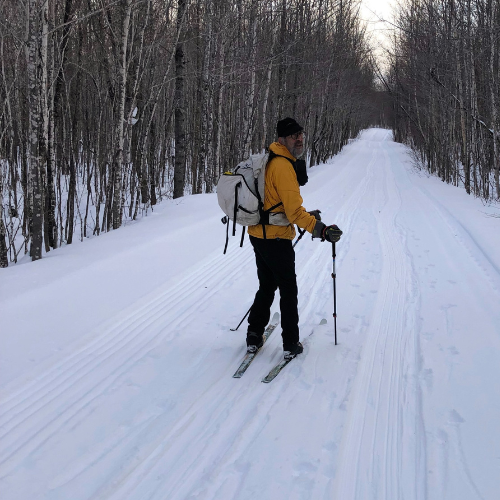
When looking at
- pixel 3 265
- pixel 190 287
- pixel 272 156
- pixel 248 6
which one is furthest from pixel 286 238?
pixel 248 6

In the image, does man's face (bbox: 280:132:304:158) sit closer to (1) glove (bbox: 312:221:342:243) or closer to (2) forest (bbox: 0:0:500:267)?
(1) glove (bbox: 312:221:342:243)

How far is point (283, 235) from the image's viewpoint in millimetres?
3811

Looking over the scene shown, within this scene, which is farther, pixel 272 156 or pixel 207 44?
pixel 207 44

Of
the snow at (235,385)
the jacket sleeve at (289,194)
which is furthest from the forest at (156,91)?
the jacket sleeve at (289,194)

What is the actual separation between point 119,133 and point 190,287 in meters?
4.86

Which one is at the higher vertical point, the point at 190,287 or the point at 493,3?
the point at 493,3

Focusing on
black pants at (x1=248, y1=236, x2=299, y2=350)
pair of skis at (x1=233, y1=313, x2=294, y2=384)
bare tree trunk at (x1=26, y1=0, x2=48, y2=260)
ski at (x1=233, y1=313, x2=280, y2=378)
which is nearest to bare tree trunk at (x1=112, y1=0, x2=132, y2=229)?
bare tree trunk at (x1=26, y1=0, x2=48, y2=260)

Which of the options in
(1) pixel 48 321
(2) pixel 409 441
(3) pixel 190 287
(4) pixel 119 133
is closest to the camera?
(2) pixel 409 441

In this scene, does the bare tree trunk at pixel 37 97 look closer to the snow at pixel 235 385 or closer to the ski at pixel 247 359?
the snow at pixel 235 385

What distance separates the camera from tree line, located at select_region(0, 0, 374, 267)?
780cm

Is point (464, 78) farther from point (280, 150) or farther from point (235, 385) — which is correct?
point (235, 385)

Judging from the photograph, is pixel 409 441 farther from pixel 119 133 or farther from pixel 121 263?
pixel 119 133

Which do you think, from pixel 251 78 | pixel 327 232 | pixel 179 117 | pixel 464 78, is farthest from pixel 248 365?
pixel 464 78

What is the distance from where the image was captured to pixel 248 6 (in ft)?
48.4
